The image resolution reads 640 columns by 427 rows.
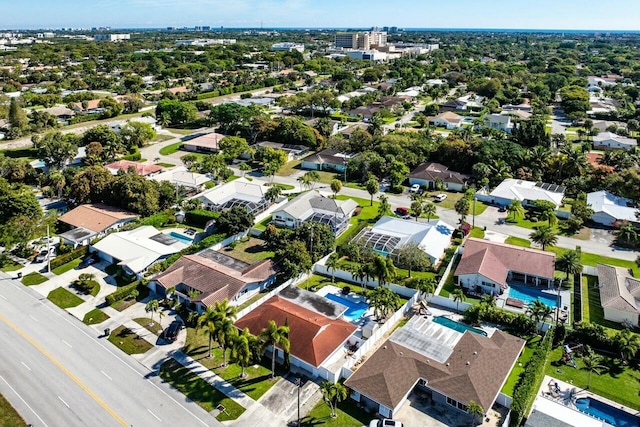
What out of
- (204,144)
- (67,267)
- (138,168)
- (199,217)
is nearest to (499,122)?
(204,144)

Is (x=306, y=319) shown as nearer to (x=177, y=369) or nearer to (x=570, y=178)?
(x=177, y=369)

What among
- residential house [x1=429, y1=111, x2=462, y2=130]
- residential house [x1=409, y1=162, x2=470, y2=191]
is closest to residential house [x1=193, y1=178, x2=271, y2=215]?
residential house [x1=409, y1=162, x2=470, y2=191]

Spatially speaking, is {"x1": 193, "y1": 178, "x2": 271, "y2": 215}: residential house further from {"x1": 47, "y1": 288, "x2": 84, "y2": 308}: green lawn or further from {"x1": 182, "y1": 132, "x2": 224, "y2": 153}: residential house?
{"x1": 182, "y1": 132, "x2": 224, "y2": 153}: residential house

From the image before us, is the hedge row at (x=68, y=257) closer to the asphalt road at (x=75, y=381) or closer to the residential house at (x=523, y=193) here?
the asphalt road at (x=75, y=381)

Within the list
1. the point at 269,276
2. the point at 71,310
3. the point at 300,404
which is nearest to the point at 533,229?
the point at 269,276

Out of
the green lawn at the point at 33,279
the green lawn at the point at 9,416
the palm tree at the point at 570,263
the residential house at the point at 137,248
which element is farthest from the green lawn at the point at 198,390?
the palm tree at the point at 570,263

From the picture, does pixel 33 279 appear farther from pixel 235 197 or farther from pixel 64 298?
pixel 235 197
